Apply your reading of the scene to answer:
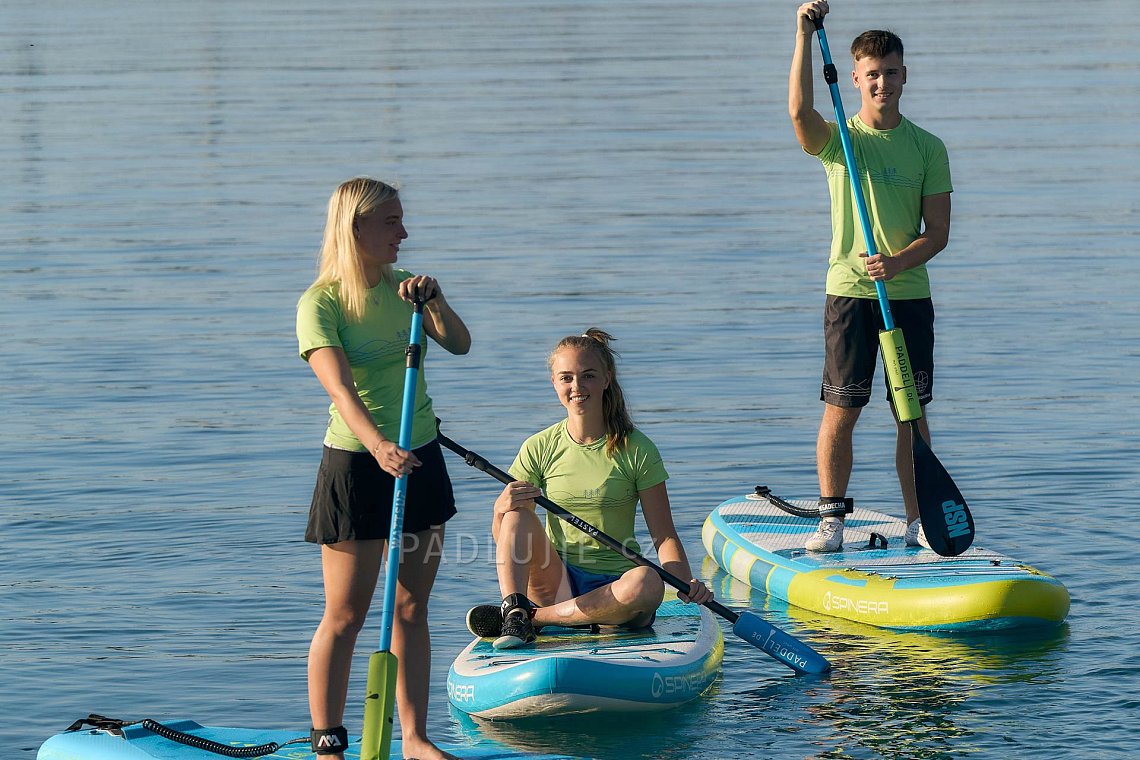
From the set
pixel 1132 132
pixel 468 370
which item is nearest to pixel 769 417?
pixel 468 370

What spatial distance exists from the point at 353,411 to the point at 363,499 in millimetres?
313

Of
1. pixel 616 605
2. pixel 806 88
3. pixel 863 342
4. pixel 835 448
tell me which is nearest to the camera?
pixel 616 605

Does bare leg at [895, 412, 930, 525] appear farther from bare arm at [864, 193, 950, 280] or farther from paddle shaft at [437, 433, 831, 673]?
paddle shaft at [437, 433, 831, 673]

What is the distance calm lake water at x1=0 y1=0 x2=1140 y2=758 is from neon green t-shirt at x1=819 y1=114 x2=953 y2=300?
5.43 feet

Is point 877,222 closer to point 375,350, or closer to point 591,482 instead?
point 591,482

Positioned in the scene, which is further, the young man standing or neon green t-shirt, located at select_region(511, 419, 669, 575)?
the young man standing

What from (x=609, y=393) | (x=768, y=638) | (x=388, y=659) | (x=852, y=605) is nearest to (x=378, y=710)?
(x=388, y=659)

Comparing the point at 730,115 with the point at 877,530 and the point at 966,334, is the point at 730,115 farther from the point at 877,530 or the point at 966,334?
the point at 877,530

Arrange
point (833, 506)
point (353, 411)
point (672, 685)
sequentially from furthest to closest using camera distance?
point (833, 506)
point (672, 685)
point (353, 411)

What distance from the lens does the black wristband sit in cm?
588

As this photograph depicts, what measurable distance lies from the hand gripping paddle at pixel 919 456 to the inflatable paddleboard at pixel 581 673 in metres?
1.51

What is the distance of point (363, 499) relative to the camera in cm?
578

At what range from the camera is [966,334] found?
48.4 feet

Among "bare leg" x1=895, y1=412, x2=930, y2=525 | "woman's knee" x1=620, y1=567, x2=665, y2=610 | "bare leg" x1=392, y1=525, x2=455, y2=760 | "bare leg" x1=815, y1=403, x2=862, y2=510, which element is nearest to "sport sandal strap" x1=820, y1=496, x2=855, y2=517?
"bare leg" x1=815, y1=403, x2=862, y2=510
